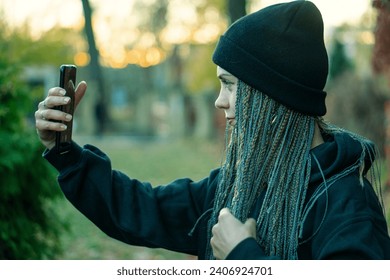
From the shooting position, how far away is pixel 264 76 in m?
2.09

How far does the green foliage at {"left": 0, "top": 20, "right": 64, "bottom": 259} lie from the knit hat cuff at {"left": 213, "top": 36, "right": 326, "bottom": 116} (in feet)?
8.18

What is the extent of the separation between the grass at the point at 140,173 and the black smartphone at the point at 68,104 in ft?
10.00

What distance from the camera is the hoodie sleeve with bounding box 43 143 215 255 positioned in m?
2.28

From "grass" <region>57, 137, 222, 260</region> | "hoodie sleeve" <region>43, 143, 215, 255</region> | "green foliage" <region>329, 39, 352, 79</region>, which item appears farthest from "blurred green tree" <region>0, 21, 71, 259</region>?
"green foliage" <region>329, 39, 352, 79</region>

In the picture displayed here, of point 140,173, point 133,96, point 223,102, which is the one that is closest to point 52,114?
point 223,102

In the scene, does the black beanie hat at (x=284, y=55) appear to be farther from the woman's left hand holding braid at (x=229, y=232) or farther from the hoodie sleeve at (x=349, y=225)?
the woman's left hand holding braid at (x=229, y=232)

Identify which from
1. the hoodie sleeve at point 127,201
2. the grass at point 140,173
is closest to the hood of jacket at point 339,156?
the hoodie sleeve at point 127,201

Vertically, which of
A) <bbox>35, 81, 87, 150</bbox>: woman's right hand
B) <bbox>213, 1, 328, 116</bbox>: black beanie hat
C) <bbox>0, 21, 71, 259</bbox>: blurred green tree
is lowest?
<bbox>0, 21, 71, 259</bbox>: blurred green tree

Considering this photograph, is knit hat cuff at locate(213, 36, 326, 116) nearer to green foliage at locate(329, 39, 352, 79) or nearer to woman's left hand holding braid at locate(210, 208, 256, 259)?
woman's left hand holding braid at locate(210, 208, 256, 259)

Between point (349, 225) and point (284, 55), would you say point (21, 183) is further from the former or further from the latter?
point (349, 225)

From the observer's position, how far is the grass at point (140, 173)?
23.8 ft

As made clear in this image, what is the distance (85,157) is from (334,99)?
12604mm

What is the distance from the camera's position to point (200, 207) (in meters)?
2.43
